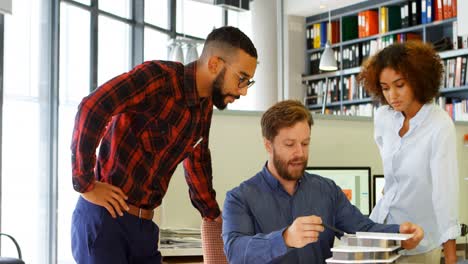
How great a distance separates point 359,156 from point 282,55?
640 cm

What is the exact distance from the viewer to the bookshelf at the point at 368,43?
8.21 metres

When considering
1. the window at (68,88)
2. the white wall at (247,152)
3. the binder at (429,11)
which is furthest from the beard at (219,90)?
the binder at (429,11)

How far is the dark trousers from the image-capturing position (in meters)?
1.81

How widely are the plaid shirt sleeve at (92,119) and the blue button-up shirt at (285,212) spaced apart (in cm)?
40

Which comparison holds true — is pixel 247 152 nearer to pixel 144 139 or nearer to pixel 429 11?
pixel 144 139

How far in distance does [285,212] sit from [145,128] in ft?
1.49

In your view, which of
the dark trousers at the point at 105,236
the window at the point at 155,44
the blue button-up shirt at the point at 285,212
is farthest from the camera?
the window at the point at 155,44

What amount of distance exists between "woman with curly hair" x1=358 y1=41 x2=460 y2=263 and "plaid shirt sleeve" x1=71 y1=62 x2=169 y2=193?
0.81 meters

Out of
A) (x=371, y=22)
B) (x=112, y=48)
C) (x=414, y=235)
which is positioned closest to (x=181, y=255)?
(x=414, y=235)

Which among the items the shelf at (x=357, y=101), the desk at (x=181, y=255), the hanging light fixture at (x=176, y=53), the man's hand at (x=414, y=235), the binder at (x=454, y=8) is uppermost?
the binder at (x=454, y=8)

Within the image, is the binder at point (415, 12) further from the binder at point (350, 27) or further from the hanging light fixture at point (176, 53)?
the hanging light fixture at point (176, 53)

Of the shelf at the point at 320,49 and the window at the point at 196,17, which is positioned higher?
the window at the point at 196,17

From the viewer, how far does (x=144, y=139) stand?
1853 millimetres

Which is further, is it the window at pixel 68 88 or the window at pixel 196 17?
the window at pixel 196 17
